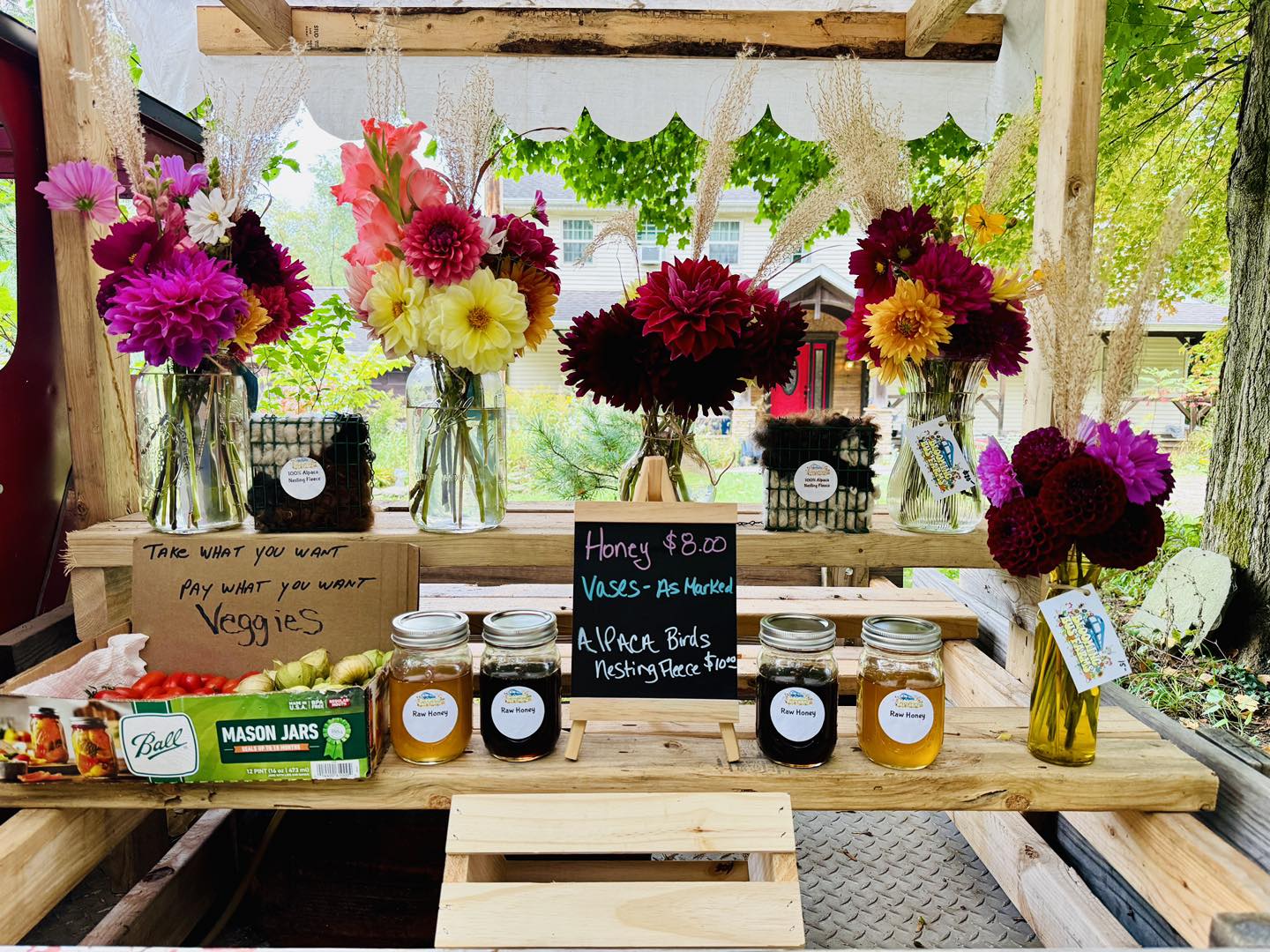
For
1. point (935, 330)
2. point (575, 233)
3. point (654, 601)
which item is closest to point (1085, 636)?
point (935, 330)

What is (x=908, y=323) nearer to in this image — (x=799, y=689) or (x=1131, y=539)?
(x=1131, y=539)

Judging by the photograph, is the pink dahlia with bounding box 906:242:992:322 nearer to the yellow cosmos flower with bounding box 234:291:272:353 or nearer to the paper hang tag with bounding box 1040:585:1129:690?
the paper hang tag with bounding box 1040:585:1129:690

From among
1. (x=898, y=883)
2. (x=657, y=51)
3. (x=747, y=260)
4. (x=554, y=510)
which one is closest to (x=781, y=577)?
(x=898, y=883)

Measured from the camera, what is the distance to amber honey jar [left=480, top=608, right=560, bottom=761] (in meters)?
1.17

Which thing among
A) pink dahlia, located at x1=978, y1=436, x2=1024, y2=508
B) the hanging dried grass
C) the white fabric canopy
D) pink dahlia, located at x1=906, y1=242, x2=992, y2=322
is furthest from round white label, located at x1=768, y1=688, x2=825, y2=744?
the white fabric canopy

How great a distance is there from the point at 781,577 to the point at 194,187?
2.36 metres

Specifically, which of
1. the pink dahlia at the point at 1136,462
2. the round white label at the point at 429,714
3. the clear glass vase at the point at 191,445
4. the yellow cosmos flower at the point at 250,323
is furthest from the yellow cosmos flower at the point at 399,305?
the pink dahlia at the point at 1136,462

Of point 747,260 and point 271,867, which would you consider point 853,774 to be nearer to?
point 271,867

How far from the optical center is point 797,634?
3.75 feet

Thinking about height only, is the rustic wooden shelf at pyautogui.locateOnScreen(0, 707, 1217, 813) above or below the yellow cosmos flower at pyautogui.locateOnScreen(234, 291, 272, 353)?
below

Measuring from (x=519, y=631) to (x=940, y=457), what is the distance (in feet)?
2.45

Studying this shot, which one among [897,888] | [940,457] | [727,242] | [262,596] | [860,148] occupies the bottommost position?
[897,888]

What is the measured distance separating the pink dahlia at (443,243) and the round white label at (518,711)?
62cm

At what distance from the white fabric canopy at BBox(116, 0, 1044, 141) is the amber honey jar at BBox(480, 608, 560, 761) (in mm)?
1661
